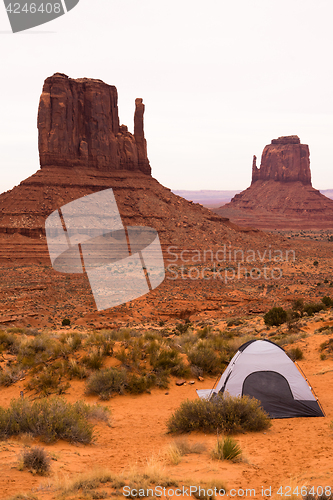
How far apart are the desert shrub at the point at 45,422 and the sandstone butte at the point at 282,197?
133m

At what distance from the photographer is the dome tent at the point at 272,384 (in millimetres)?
9727

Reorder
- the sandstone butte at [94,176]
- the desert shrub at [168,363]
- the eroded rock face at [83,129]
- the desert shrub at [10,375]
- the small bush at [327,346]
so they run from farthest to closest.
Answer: the eroded rock face at [83,129] < the sandstone butte at [94,176] < the small bush at [327,346] < the desert shrub at [168,363] < the desert shrub at [10,375]

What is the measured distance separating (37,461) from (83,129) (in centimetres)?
7903

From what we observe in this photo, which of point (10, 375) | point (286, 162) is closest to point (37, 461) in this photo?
point (10, 375)

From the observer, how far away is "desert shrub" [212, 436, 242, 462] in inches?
269

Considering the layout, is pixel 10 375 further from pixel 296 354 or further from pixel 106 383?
pixel 296 354

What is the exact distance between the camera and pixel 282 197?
163625 millimetres

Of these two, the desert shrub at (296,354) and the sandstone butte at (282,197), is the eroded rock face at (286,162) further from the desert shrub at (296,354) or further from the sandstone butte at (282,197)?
the desert shrub at (296,354)

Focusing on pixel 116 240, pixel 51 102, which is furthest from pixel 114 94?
pixel 116 240

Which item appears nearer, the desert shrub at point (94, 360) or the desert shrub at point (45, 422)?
the desert shrub at point (45, 422)

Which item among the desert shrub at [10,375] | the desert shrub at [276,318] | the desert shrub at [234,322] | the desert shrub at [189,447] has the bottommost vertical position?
the desert shrub at [234,322]

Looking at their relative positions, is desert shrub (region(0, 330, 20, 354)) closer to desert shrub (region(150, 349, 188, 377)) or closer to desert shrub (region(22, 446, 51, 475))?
desert shrub (region(150, 349, 188, 377))

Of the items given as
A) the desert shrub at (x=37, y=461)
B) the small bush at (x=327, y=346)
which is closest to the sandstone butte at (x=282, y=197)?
the small bush at (x=327, y=346)

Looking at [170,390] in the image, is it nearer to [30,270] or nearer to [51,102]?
[30,270]
